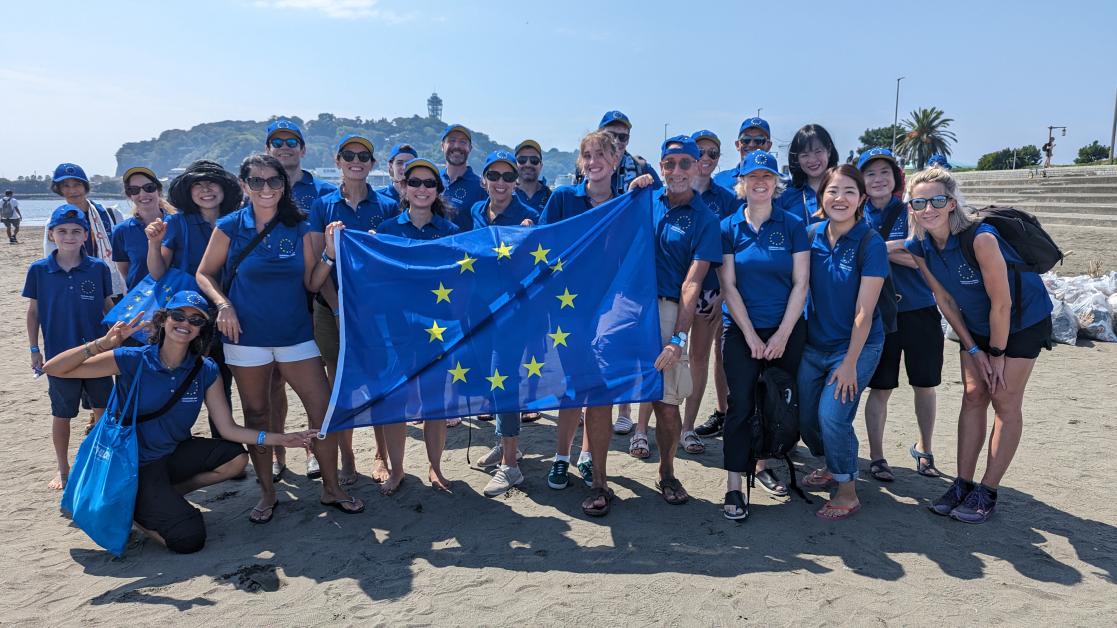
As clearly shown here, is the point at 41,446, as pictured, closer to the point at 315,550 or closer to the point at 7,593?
the point at 7,593

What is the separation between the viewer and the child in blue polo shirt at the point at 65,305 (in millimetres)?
5461

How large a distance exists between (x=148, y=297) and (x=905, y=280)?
556 cm

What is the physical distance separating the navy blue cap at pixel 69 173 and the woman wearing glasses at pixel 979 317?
7033mm

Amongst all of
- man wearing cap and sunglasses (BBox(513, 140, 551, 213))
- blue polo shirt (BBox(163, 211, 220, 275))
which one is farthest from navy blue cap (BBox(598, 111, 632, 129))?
blue polo shirt (BBox(163, 211, 220, 275))

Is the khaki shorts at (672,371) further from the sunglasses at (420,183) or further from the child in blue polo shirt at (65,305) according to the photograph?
the child in blue polo shirt at (65,305)

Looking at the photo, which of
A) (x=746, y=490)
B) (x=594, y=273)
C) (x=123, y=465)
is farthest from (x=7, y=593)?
(x=746, y=490)

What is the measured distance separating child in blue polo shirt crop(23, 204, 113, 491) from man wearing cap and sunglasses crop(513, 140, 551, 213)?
13.3 feet

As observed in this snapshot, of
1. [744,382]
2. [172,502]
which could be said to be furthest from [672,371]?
[172,502]

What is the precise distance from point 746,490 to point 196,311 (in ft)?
13.6

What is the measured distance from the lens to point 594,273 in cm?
502

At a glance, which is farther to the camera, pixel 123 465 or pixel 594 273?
pixel 594 273

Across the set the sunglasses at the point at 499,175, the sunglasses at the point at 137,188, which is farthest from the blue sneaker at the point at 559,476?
the sunglasses at the point at 137,188

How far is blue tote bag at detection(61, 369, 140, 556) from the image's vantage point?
440cm

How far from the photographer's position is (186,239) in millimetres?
5172
